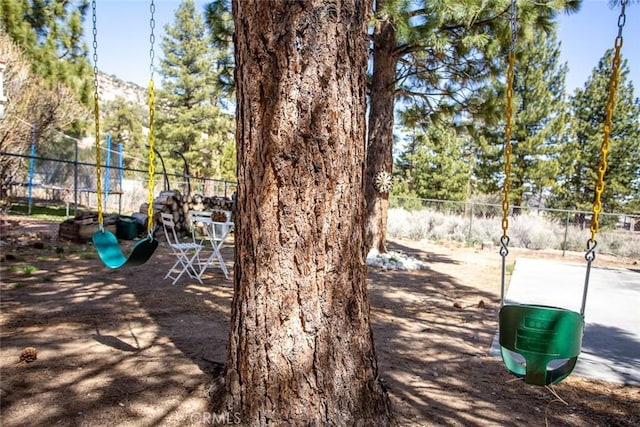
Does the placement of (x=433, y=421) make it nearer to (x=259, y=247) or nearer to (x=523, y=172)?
(x=259, y=247)

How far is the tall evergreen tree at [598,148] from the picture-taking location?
67.4 ft

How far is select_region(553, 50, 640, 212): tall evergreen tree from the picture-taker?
20.5 metres

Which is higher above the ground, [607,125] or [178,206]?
[607,125]

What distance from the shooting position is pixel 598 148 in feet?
69.3

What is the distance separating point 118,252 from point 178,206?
651 cm

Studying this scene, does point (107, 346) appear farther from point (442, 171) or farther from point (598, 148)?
point (598, 148)

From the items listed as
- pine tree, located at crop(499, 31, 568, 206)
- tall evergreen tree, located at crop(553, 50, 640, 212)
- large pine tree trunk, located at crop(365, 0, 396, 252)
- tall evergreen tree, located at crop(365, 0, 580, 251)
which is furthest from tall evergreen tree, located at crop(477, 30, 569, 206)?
large pine tree trunk, located at crop(365, 0, 396, 252)

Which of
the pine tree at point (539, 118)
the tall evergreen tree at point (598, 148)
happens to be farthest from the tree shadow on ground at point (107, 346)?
the tall evergreen tree at point (598, 148)

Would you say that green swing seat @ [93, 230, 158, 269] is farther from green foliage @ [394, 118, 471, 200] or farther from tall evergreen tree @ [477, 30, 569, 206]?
green foliage @ [394, 118, 471, 200]

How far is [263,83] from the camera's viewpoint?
1758 mm

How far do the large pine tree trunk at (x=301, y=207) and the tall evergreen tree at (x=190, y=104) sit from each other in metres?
24.9

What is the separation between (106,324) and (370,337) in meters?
2.42

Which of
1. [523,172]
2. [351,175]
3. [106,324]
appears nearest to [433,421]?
[351,175]

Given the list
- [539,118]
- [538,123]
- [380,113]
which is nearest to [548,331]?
[380,113]
